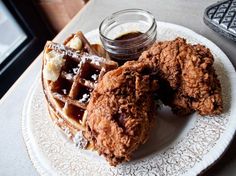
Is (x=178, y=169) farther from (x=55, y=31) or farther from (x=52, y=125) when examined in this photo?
(x=55, y=31)

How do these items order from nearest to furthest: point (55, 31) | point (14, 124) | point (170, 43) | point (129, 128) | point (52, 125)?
point (129, 128), point (170, 43), point (52, 125), point (14, 124), point (55, 31)

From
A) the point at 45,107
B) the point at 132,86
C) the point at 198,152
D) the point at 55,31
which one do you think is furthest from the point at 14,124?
the point at 55,31

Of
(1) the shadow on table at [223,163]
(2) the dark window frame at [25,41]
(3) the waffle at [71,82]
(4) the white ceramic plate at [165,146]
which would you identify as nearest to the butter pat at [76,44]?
(3) the waffle at [71,82]

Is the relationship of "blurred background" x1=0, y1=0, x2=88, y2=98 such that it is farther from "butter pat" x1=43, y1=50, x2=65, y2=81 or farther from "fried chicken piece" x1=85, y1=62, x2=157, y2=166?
"fried chicken piece" x1=85, y1=62, x2=157, y2=166

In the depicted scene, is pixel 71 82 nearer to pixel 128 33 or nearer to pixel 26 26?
pixel 128 33

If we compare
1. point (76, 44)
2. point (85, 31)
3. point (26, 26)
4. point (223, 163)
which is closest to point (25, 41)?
point (26, 26)
